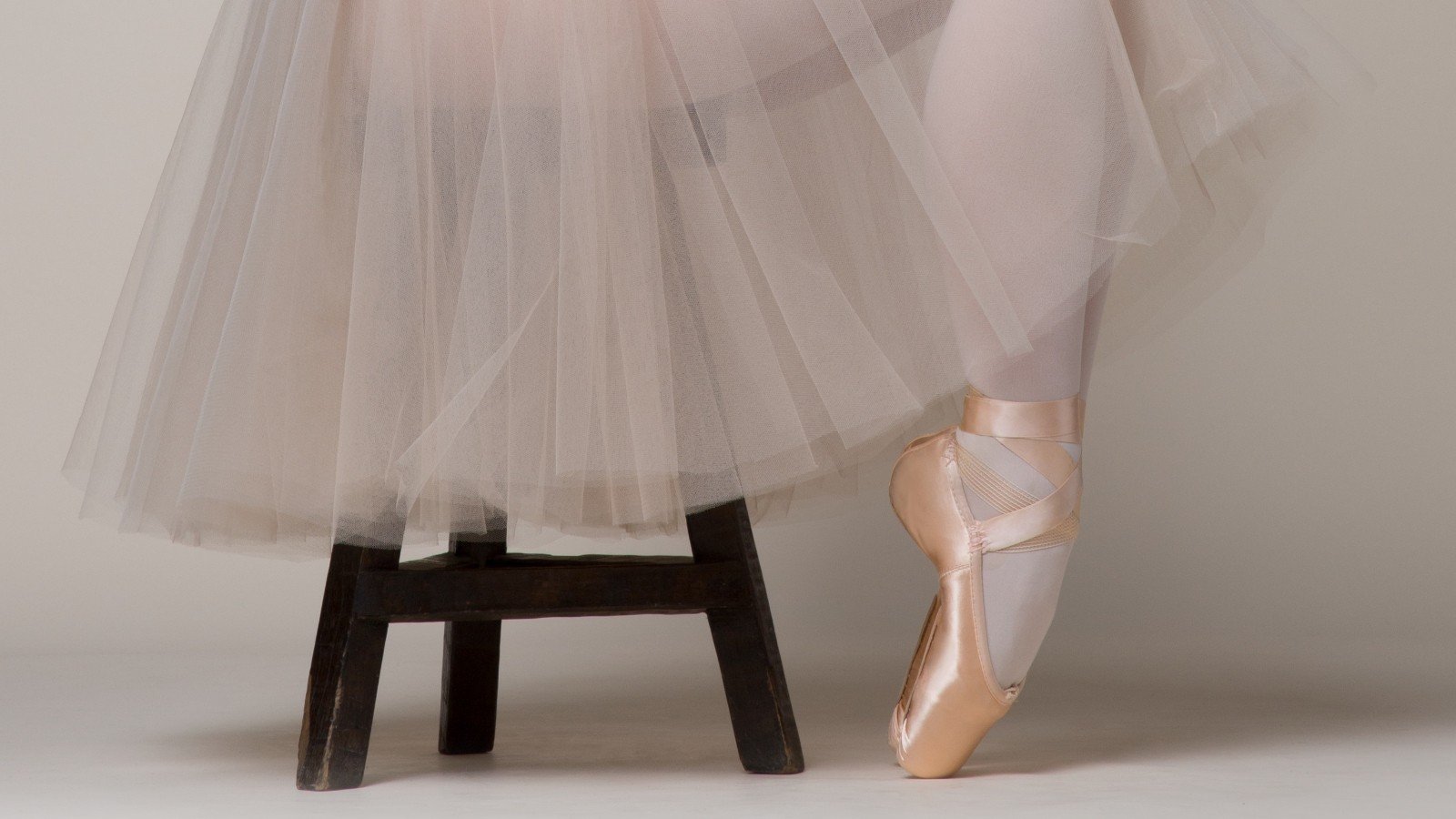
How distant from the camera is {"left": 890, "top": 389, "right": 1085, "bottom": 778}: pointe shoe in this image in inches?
40.5

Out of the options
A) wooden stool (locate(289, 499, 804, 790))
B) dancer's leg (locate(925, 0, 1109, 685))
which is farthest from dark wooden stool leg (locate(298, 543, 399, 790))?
dancer's leg (locate(925, 0, 1109, 685))

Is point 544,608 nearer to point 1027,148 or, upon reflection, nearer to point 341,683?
point 341,683

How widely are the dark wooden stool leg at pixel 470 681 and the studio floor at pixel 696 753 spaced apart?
0.03m

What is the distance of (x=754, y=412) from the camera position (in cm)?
98

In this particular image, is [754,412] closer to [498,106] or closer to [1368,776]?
[498,106]

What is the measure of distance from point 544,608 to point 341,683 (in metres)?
0.14

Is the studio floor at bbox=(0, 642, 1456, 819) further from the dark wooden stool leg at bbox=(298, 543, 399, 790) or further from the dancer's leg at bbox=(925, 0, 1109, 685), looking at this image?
the dancer's leg at bbox=(925, 0, 1109, 685)

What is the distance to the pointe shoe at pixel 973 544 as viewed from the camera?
40.5 inches

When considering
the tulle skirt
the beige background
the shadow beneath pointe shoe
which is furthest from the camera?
the beige background

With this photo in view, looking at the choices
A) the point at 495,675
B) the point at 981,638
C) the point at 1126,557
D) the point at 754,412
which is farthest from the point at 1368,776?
the point at 1126,557

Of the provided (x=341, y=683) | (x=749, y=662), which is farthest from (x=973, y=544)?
(x=341, y=683)

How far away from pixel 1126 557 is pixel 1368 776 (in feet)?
2.86

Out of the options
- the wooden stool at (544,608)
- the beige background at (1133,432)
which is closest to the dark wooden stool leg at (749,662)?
the wooden stool at (544,608)

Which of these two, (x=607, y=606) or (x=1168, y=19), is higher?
(x=1168, y=19)
